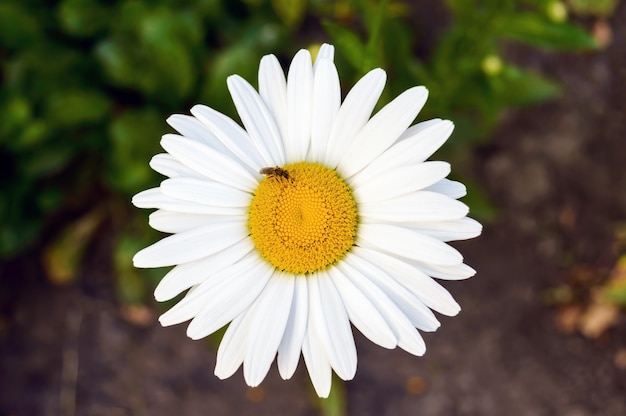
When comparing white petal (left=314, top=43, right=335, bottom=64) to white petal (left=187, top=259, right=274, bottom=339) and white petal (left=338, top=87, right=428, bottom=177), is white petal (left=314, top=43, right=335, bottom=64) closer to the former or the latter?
white petal (left=338, top=87, right=428, bottom=177)

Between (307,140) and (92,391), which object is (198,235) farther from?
(92,391)

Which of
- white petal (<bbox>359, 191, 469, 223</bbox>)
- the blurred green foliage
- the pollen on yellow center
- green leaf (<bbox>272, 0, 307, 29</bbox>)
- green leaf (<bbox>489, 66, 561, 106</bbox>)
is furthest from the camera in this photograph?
green leaf (<bbox>272, 0, 307, 29</bbox>)

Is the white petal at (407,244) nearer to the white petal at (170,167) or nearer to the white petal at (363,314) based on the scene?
the white petal at (363,314)

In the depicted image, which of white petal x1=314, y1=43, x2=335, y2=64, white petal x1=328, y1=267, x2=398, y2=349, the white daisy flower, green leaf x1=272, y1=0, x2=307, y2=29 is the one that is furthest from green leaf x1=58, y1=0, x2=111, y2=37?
white petal x1=328, y1=267, x2=398, y2=349

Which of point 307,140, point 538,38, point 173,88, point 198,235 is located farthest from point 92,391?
point 538,38

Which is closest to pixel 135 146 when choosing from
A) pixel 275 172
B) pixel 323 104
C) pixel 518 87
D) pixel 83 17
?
pixel 83 17

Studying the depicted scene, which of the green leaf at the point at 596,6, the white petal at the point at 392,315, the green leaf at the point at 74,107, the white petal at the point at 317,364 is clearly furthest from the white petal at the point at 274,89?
the green leaf at the point at 596,6

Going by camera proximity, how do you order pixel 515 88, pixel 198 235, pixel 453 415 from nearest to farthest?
pixel 198 235
pixel 515 88
pixel 453 415
